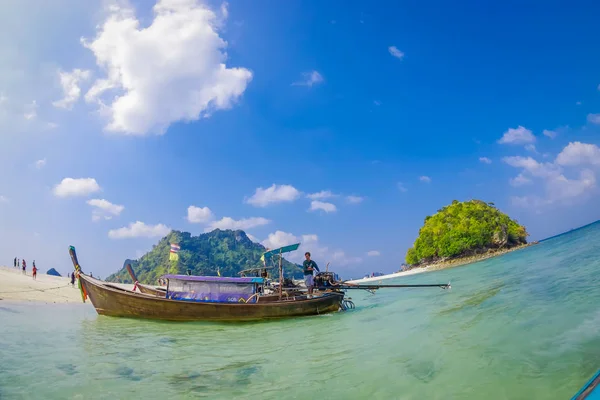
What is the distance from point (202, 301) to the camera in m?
17.3

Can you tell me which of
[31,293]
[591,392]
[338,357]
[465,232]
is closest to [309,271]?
[338,357]

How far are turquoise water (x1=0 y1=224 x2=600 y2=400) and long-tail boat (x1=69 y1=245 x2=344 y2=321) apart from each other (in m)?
1.29

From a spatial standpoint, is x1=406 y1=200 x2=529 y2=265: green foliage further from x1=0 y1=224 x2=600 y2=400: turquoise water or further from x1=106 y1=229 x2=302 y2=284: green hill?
x1=0 y1=224 x2=600 y2=400: turquoise water

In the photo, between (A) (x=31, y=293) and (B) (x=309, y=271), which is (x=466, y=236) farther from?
(A) (x=31, y=293)

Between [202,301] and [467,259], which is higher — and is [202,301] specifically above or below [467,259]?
above

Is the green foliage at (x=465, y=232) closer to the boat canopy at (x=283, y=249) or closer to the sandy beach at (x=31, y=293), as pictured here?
the boat canopy at (x=283, y=249)

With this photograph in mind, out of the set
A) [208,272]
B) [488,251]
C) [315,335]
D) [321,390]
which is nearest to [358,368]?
[321,390]

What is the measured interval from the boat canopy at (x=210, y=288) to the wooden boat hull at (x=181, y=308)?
2.55ft

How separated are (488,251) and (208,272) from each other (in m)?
89.2

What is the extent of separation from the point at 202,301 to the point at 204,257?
125769 millimetres

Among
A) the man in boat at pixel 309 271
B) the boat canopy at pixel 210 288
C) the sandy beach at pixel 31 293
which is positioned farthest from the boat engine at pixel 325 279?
the sandy beach at pixel 31 293

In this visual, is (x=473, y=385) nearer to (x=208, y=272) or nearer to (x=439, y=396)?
(x=439, y=396)

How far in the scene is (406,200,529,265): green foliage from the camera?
7254 cm

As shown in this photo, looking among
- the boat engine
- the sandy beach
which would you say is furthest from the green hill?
the boat engine
